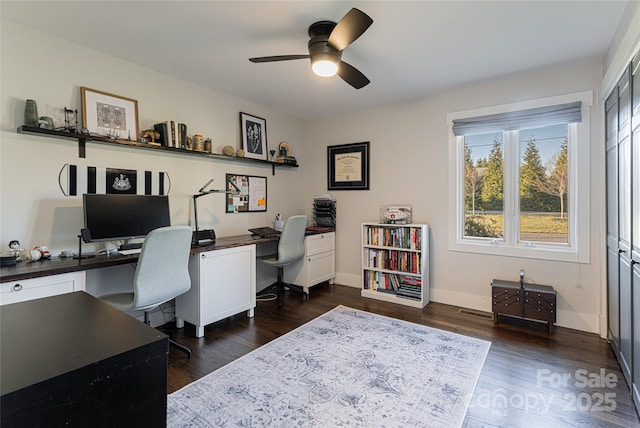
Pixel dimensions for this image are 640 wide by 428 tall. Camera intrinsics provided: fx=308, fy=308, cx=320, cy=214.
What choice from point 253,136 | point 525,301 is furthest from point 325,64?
point 525,301

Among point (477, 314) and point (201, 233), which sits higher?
point (201, 233)

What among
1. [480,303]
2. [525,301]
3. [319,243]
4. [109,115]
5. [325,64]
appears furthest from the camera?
[319,243]

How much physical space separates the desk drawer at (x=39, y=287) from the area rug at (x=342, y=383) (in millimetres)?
975

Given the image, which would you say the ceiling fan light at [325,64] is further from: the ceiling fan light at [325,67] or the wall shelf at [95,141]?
the wall shelf at [95,141]

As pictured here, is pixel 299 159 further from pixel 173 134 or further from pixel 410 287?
pixel 410 287

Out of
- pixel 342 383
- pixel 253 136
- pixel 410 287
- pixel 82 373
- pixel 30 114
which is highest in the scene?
pixel 253 136

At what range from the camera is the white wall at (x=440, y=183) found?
2854 mm

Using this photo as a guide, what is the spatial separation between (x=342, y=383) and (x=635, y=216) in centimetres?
205

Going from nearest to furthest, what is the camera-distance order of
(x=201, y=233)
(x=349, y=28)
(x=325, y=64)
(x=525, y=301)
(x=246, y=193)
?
1. (x=349, y=28)
2. (x=325, y=64)
3. (x=525, y=301)
4. (x=201, y=233)
5. (x=246, y=193)

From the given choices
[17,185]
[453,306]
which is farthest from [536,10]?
[17,185]

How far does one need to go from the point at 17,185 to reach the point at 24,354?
7.21 feet

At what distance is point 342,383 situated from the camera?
6.73 ft

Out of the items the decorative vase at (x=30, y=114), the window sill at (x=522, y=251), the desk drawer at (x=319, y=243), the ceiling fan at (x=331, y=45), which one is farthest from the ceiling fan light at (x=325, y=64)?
the window sill at (x=522, y=251)

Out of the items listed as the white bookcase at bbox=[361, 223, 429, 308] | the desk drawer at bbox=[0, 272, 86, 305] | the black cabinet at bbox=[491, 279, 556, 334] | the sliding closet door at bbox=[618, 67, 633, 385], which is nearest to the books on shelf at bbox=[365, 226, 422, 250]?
the white bookcase at bbox=[361, 223, 429, 308]
